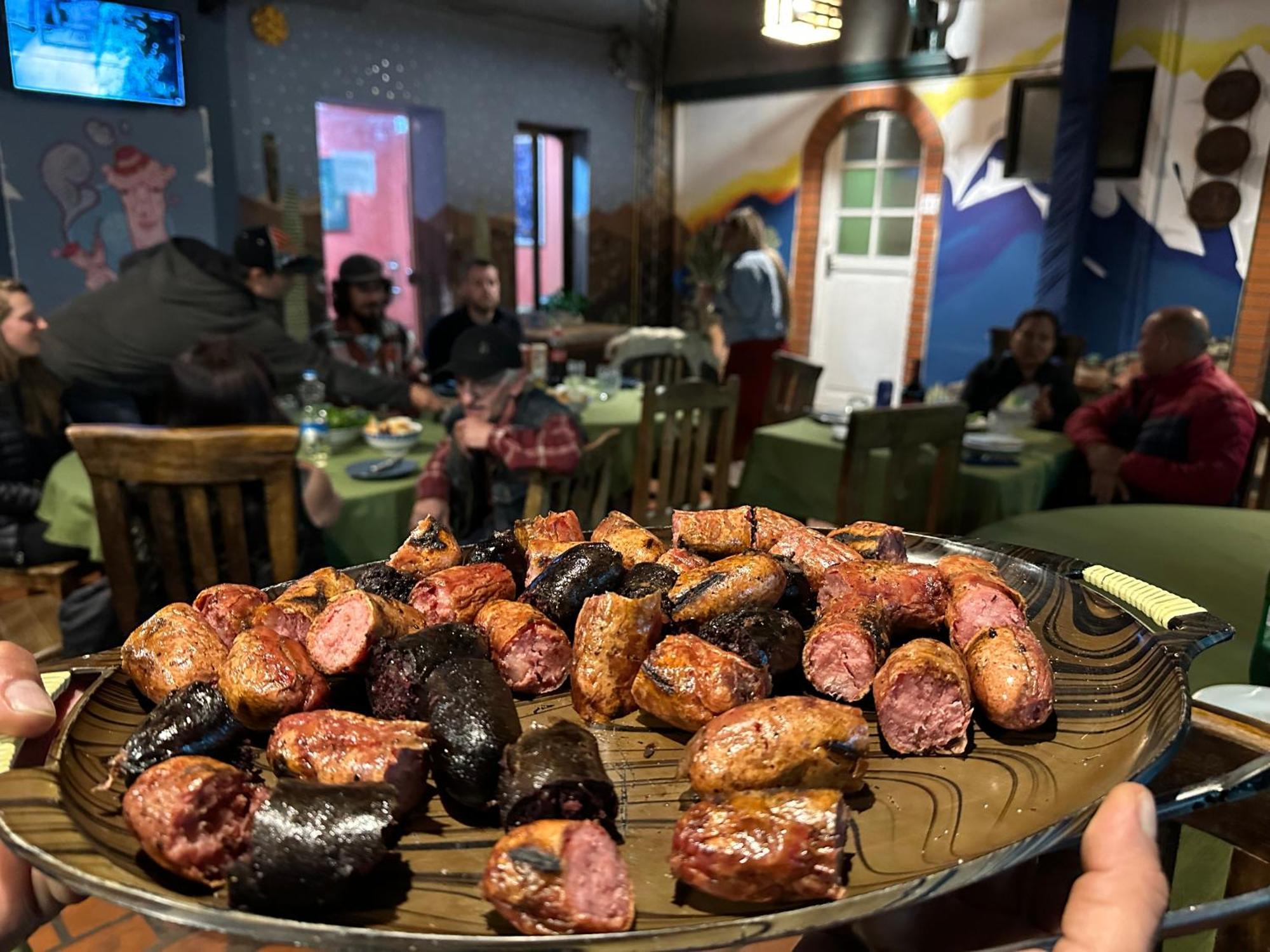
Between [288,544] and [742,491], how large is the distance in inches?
63.6

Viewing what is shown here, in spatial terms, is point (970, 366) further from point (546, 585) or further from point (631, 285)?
point (546, 585)

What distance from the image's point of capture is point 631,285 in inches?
236

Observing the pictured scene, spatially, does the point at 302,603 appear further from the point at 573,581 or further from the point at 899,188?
the point at 899,188

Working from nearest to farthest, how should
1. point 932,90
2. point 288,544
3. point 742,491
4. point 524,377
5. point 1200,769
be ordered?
point 1200,769 < point 288,544 < point 524,377 < point 742,491 < point 932,90

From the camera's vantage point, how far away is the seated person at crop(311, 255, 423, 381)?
388cm

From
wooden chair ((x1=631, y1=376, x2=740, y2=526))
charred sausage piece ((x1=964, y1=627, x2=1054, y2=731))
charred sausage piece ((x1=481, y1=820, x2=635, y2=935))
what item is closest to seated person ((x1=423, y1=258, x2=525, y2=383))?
wooden chair ((x1=631, y1=376, x2=740, y2=526))

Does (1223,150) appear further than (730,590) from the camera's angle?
Yes

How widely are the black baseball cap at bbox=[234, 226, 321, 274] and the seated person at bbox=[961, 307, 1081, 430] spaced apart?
264 cm

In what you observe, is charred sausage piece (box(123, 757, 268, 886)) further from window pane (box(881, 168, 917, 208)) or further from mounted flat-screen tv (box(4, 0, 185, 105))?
window pane (box(881, 168, 917, 208))

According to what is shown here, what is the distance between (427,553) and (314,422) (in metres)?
1.80

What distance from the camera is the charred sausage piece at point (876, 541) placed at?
0.99 metres

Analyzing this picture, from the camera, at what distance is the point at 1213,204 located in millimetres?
4223

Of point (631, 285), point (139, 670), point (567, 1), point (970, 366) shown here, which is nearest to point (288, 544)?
point (139, 670)

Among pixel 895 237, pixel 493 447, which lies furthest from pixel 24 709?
pixel 895 237
